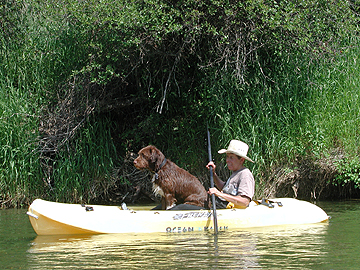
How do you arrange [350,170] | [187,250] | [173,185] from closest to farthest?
[187,250], [173,185], [350,170]

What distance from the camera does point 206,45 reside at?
29.2 ft

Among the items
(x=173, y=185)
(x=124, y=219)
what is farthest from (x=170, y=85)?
(x=124, y=219)

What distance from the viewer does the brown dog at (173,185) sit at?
6469 mm

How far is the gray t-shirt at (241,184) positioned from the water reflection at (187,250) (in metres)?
0.50

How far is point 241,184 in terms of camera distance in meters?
6.02

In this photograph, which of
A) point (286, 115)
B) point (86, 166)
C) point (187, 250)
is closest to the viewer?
point (187, 250)

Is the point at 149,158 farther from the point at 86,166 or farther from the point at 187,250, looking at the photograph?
the point at 86,166

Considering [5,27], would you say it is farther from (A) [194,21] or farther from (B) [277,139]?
(B) [277,139]

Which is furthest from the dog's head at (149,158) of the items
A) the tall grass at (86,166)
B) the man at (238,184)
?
Answer: the tall grass at (86,166)

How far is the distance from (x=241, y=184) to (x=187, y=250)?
60.2 inches

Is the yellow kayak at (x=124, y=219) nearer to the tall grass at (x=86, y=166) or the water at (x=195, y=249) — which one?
the water at (x=195, y=249)

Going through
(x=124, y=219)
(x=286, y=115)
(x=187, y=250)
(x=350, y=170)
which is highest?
(x=286, y=115)

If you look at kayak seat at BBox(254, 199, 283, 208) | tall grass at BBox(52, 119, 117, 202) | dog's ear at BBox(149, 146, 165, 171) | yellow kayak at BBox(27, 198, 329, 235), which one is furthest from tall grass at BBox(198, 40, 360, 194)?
yellow kayak at BBox(27, 198, 329, 235)

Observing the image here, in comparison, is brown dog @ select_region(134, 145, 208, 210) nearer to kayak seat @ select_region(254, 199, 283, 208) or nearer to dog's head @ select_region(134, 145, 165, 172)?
dog's head @ select_region(134, 145, 165, 172)
